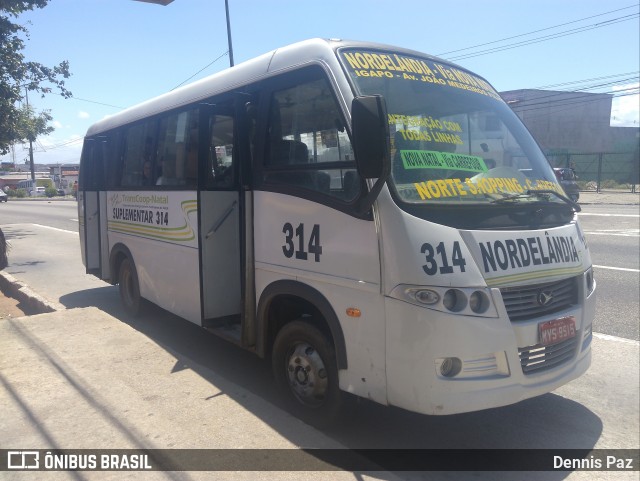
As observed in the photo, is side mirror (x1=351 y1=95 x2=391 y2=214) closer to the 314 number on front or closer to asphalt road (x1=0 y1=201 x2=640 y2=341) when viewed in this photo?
the 314 number on front

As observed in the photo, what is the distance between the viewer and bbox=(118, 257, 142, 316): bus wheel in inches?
283

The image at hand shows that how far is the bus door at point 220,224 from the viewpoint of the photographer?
5121 millimetres

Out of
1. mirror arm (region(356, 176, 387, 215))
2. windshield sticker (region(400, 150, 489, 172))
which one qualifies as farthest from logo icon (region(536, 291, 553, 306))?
mirror arm (region(356, 176, 387, 215))

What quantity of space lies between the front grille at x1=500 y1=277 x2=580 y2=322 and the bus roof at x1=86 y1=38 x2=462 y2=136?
6.58ft

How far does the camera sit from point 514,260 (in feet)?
11.2

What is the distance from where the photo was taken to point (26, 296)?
8656 mm

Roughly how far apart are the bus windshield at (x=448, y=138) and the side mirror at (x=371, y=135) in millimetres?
225

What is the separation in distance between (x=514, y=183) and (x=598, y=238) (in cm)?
1069

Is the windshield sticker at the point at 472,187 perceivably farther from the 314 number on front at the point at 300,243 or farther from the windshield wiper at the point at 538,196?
the 314 number on front at the point at 300,243

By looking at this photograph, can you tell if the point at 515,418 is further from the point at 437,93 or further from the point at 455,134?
the point at 437,93

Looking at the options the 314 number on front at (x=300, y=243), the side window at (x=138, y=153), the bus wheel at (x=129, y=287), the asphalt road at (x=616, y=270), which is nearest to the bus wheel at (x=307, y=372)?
the 314 number on front at (x=300, y=243)

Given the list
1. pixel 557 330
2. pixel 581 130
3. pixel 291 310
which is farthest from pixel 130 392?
pixel 581 130

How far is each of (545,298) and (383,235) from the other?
119cm

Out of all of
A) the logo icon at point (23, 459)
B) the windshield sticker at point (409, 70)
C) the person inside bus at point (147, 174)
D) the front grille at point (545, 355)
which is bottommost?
the logo icon at point (23, 459)
